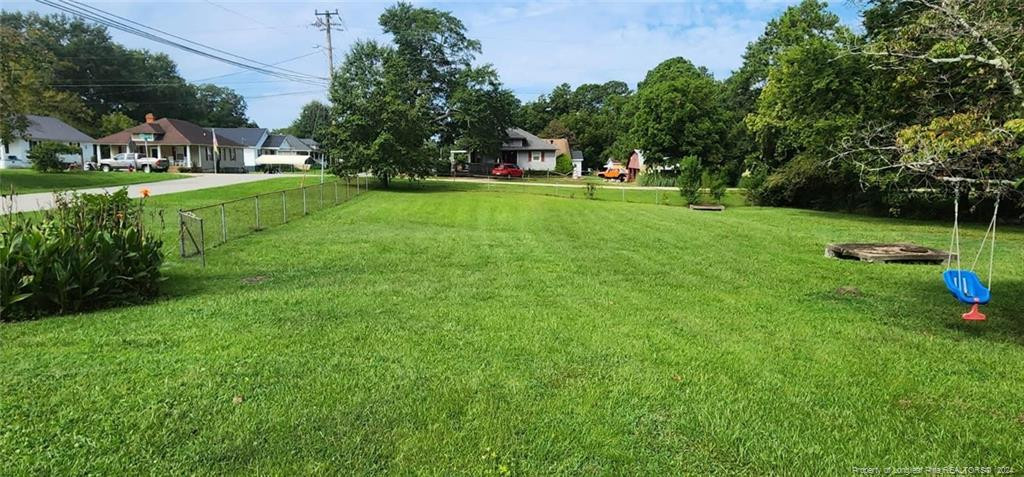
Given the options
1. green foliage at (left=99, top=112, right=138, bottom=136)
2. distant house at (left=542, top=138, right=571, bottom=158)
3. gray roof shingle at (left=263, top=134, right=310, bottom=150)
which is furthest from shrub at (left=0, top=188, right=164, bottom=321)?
gray roof shingle at (left=263, top=134, right=310, bottom=150)

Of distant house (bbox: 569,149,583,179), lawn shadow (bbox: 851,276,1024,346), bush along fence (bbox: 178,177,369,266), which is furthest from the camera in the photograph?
distant house (bbox: 569,149,583,179)

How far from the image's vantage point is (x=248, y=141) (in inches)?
2534

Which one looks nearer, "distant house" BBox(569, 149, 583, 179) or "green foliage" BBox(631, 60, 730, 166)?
"green foliage" BBox(631, 60, 730, 166)

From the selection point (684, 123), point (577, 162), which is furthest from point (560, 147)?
point (684, 123)

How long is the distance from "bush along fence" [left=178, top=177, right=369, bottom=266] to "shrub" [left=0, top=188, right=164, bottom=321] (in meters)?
2.17

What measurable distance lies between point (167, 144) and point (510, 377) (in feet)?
186

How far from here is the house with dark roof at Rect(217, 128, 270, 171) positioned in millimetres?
62656

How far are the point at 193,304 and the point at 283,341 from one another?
208cm

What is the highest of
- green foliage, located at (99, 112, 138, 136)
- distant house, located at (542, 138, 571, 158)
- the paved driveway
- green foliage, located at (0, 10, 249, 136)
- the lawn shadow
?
green foliage, located at (0, 10, 249, 136)

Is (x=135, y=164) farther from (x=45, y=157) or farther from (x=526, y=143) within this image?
(x=526, y=143)

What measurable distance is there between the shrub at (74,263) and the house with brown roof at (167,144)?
48126 millimetres

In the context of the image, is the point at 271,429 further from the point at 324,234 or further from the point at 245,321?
the point at 324,234

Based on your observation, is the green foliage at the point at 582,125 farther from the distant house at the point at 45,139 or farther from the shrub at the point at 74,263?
the shrub at the point at 74,263

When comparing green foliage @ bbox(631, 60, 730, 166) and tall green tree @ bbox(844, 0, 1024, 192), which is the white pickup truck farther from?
tall green tree @ bbox(844, 0, 1024, 192)
